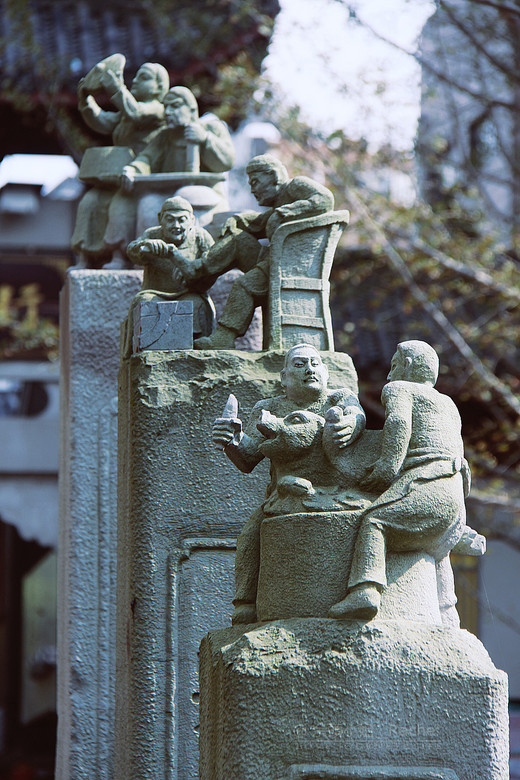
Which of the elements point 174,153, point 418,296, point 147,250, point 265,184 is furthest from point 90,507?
point 418,296

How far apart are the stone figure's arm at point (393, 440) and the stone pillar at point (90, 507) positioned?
106 inches

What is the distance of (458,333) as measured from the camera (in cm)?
1105

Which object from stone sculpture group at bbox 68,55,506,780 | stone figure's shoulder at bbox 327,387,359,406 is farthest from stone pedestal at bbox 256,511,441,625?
stone figure's shoulder at bbox 327,387,359,406

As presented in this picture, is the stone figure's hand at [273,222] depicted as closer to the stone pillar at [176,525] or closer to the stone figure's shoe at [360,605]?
the stone pillar at [176,525]

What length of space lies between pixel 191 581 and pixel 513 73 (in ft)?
21.4

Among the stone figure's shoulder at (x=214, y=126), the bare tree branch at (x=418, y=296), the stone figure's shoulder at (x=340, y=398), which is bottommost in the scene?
the stone figure's shoulder at (x=340, y=398)

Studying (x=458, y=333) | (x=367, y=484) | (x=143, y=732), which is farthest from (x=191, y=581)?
(x=458, y=333)

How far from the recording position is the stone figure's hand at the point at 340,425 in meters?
3.97

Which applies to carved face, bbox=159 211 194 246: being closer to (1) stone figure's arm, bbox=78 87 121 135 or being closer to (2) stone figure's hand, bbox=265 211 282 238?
(2) stone figure's hand, bbox=265 211 282 238

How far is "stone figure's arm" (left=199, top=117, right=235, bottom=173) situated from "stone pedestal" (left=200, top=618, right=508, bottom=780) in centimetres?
358

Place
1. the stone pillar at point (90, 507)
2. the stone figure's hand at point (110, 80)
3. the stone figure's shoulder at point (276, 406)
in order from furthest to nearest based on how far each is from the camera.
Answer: the stone figure's hand at point (110, 80) < the stone pillar at point (90, 507) < the stone figure's shoulder at point (276, 406)

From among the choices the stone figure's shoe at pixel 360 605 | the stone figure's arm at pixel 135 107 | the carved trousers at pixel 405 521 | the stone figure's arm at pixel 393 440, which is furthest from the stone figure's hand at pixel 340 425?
the stone figure's arm at pixel 135 107

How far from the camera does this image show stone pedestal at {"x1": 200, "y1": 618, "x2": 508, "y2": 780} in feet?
12.1

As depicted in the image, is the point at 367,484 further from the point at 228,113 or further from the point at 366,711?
the point at 228,113
